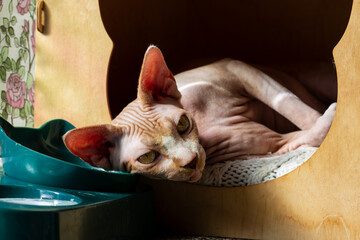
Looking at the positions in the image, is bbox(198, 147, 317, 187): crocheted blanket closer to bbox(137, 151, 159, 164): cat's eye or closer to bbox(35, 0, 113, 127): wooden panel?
bbox(137, 151, 159, 164): cat's eye

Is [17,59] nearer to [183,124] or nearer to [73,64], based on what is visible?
[73,64]

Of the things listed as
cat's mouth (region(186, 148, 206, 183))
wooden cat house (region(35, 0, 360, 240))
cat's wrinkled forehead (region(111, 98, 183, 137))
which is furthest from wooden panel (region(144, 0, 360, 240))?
cat's wrinkled forehead (region(111, 98, 183, 137))

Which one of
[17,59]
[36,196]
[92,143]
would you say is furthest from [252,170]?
[17,59]

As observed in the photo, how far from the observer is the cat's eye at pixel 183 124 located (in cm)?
111

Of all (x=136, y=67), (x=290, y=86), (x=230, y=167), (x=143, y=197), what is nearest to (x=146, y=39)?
(x=136, y=67)

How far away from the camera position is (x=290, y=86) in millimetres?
1719

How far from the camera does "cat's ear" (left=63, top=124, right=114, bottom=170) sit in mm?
1057

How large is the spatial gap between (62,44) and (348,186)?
953 mm

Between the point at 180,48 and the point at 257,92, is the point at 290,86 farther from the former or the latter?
the point at 180,48

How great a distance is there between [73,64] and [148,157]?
49 cm

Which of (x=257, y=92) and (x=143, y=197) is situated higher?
(x=257, y=92)

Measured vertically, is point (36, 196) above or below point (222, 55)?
below

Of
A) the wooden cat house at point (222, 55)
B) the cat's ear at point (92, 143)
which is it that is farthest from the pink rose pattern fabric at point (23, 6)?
the cat's ear at point (92, 143)

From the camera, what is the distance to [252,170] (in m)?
1.20
